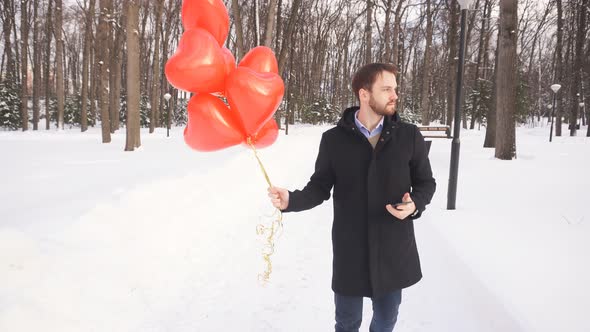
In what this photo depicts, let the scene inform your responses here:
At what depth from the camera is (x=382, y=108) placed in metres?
2.10

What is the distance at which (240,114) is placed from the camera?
252 cm

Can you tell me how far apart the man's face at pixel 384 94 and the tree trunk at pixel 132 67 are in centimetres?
1082

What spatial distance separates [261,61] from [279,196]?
110 centimetres

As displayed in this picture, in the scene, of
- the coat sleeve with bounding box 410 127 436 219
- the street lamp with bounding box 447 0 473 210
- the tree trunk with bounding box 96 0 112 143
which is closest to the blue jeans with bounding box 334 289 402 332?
A: the coat sleeve with bounding box 410 127 436 219

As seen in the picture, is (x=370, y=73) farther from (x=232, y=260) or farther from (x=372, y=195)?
(x=232, y=260)

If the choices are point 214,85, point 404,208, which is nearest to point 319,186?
point 404,208

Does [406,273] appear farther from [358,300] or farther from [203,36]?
[203,36]

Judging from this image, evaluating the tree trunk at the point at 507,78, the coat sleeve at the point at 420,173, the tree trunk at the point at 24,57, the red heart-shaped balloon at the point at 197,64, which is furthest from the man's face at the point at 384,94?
the tree trunk at the point at 24,57

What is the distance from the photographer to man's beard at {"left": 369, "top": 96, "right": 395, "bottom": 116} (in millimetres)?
2094

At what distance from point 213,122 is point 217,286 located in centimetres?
173

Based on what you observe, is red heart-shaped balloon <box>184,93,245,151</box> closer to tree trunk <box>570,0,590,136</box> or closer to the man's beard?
the man's beard

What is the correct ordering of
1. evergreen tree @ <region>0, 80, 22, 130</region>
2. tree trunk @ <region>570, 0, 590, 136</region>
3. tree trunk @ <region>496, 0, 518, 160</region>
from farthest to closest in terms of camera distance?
evergreen tree @ <region>0, 80, 22, 130</region> < tree trunk @ <region>570, 0, 590, 136</region> < tree trunk @ <region>496, 0, 518, 160</region>

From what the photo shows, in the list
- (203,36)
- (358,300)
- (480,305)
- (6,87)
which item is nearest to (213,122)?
(203,36)

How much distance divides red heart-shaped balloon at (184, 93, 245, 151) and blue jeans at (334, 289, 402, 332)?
4.07ft
